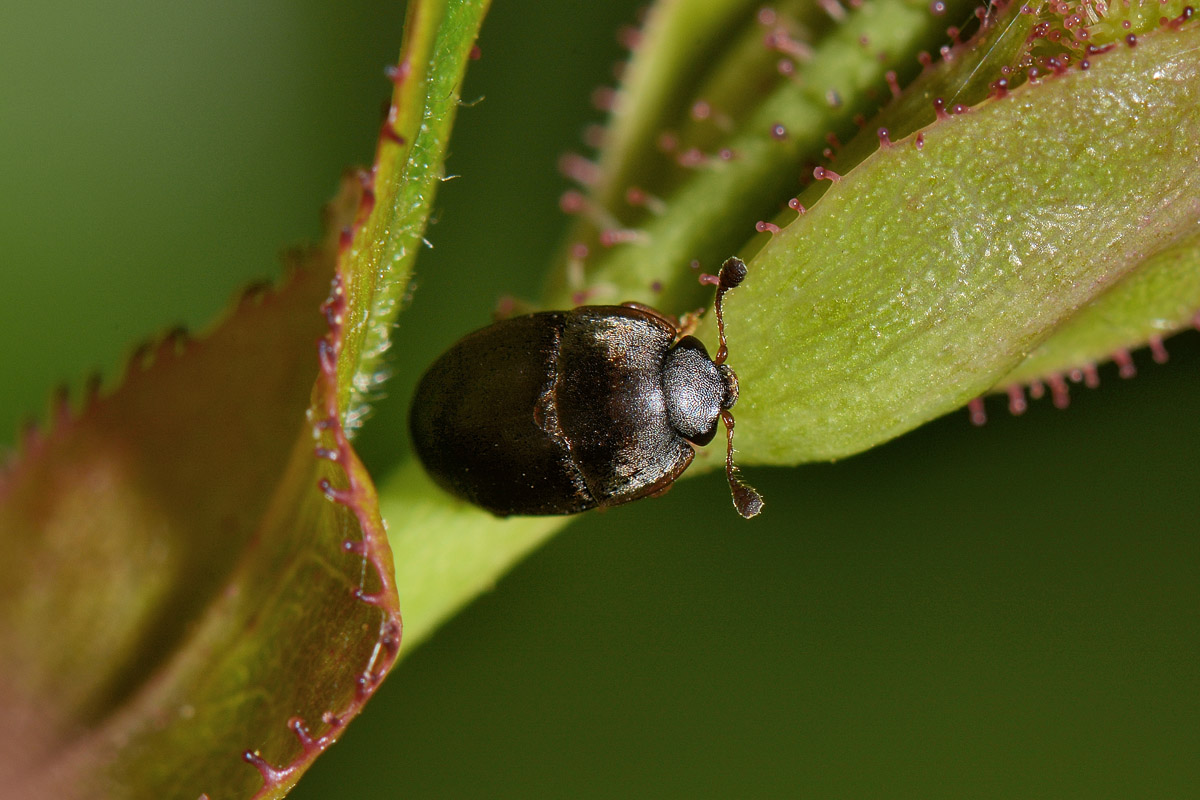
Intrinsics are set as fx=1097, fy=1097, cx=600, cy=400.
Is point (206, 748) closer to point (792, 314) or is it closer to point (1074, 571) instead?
point (792, 314)

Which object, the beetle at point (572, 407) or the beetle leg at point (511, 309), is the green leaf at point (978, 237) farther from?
the beetle leg at point (511, 309)

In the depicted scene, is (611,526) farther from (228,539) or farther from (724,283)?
(724,283)

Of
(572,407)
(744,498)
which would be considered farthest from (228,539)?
(744,498)

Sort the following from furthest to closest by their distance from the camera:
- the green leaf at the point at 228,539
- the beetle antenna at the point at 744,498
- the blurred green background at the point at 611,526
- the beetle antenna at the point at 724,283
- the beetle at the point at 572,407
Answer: the blurred green background at the point at 611,526 < the beetle antenna at the point at 744,498 < the beetle at the point at 572,407 < the beetle antenna at the point at 724,283 < the green leaf at the point at 228,539

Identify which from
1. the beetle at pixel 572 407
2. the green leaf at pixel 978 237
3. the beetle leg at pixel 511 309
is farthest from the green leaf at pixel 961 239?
the beetle leg at pixel 511 309

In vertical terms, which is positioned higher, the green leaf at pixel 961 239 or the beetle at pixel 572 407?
the green leaf at pixel 961 239

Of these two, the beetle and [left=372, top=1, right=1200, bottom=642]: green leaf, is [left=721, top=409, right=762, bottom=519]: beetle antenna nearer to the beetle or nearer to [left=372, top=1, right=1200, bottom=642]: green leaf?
the beetle

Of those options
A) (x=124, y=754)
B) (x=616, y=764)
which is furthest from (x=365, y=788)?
(x=124, y=754)
